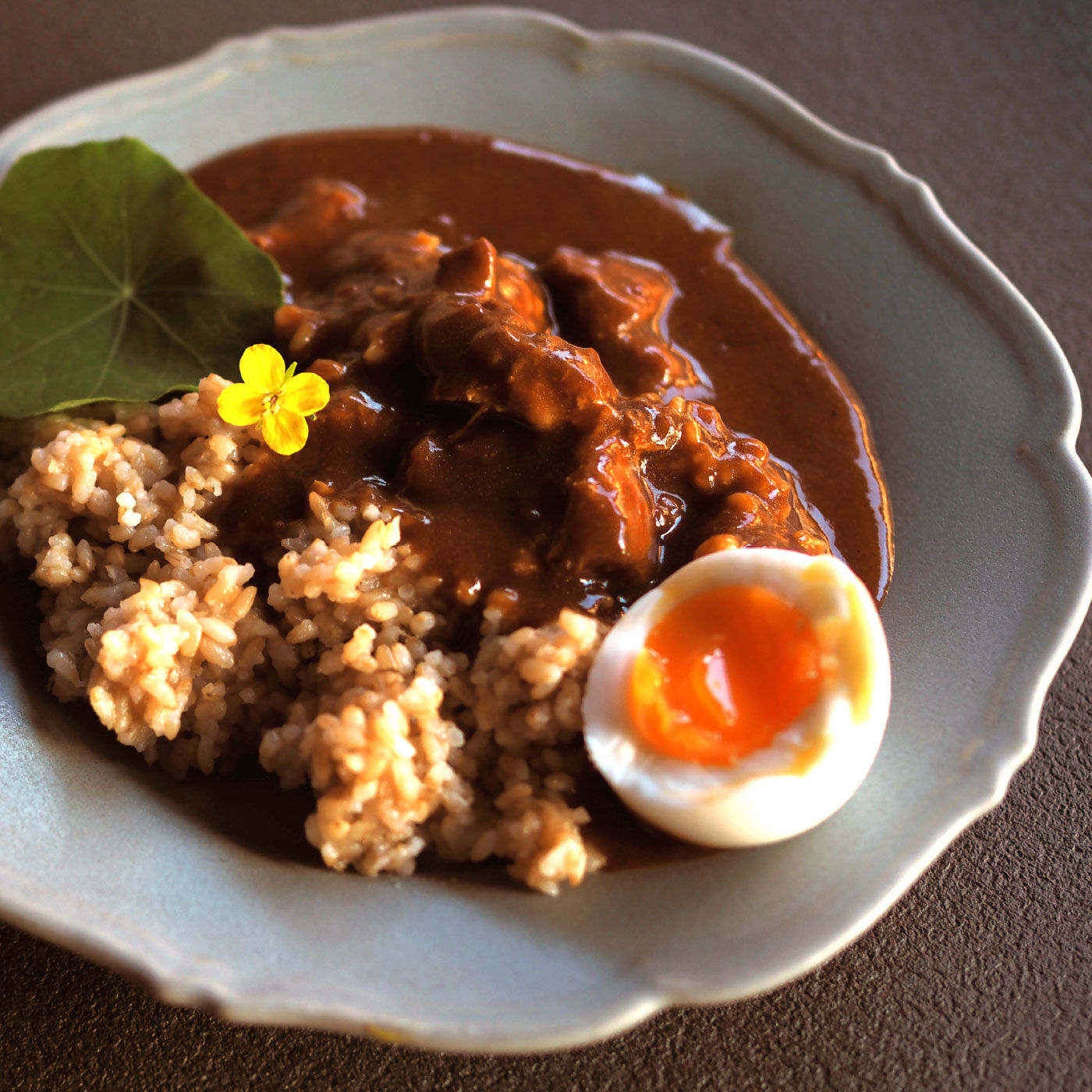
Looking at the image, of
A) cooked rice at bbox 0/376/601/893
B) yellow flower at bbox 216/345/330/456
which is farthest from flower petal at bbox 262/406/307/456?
cooked rice at bbox 0/376/601/893

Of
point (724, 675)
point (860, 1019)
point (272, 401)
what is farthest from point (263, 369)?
point (860, 1019)

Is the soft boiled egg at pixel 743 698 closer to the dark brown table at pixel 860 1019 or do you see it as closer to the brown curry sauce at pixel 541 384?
the brown curry sauce at pixel 541 384

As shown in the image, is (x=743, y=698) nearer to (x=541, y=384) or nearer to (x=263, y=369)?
(x=541, y=384)

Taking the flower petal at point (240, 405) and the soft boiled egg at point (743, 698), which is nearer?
the soft boiled egg at point (743, 698)

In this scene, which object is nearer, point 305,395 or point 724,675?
point 724,675

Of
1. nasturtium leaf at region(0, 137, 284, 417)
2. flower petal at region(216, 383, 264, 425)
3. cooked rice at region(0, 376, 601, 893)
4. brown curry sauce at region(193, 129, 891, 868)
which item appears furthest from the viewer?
nasturtium leaf at region(0, 137, 284, 417)

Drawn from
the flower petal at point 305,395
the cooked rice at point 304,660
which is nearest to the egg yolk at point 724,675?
the cooked rice at point 304,660

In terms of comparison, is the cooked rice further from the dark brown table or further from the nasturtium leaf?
the dark brown table
